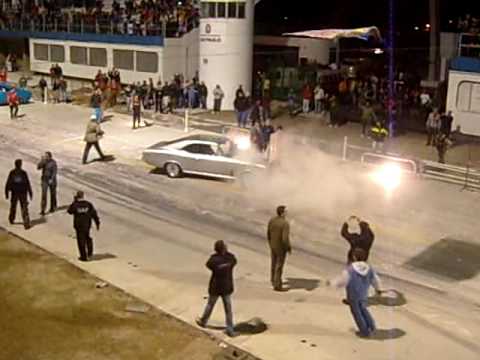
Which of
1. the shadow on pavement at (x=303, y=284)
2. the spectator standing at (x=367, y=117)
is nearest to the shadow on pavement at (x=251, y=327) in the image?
the shadow on pavement at (x=303, y=284)

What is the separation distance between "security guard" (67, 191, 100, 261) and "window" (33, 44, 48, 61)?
34843mm

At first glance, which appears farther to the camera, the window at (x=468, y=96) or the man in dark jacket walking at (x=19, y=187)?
the window at (x=468, y=96)

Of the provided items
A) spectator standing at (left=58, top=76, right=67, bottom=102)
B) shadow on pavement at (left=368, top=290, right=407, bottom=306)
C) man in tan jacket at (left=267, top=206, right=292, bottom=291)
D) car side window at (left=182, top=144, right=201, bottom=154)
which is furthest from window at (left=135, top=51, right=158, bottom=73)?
shadow on pavement at (left=368, top=290, right=407, bottom=306)

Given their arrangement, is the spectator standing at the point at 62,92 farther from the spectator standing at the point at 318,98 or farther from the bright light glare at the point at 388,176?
the bright light glare at the point at 388,176

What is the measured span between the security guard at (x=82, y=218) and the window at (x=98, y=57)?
29403mm

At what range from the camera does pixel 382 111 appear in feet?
99.9

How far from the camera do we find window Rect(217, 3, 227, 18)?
33375 millimetres

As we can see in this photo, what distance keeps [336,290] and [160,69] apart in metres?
27.0

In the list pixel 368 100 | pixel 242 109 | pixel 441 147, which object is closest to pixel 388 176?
pixel 441 147

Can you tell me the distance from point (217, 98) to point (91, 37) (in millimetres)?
13106

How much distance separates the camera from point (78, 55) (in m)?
44.4

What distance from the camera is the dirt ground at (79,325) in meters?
10.7

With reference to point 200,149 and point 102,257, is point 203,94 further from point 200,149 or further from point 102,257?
point 102,257

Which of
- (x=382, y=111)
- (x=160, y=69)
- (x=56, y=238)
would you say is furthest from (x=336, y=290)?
(x=160, y=69)
